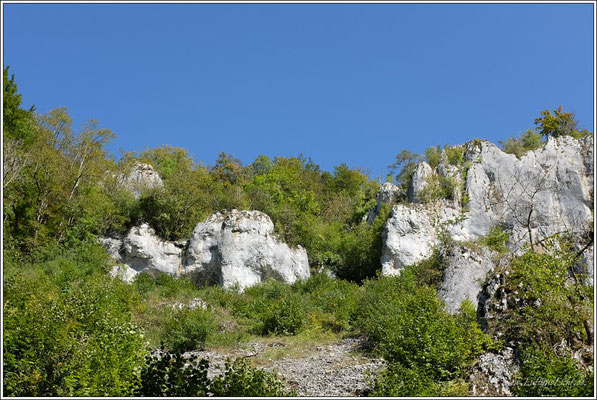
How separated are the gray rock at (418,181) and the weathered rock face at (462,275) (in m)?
10.1

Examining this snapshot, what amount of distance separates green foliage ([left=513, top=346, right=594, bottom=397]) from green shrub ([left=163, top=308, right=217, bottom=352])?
403 inches

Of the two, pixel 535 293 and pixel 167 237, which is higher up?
pixel 167 237

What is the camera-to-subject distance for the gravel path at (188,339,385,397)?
42.0ft

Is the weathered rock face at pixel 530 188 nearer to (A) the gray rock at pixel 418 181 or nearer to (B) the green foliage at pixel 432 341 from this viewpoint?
(A) the gray rock at pixel 418 181

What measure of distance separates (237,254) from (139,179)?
11.9 metres

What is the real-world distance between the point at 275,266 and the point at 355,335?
8.97 metres

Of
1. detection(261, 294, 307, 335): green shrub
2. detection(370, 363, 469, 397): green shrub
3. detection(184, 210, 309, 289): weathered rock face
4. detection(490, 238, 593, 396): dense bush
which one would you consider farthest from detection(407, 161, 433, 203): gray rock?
detection(370, 363, 469, 397): green shrub

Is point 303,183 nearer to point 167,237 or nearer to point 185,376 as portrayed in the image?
point 167,237

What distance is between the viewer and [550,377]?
9.65 m

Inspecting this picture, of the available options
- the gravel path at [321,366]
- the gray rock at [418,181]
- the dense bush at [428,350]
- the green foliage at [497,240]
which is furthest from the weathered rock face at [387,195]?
the dense bush at [428,350]

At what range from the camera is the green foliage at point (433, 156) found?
112 ft

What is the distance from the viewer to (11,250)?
23672mm

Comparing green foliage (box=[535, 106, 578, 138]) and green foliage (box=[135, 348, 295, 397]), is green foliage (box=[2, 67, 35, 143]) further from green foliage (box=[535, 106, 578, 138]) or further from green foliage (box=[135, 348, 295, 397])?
green foliage (box=[535, 106, 578, 138])

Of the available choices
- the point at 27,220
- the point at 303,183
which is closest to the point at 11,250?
the point at 27,220
